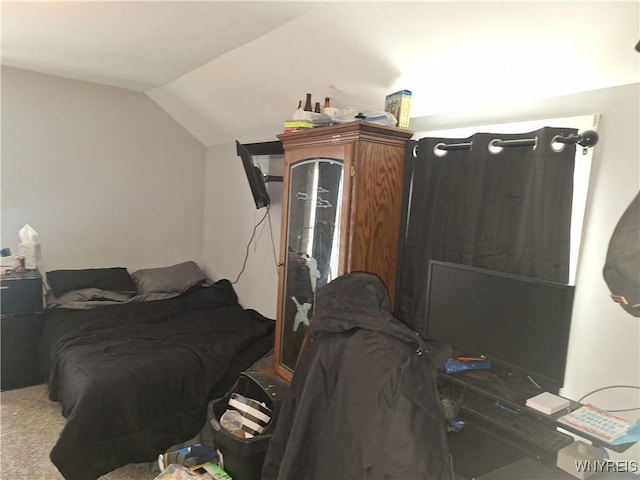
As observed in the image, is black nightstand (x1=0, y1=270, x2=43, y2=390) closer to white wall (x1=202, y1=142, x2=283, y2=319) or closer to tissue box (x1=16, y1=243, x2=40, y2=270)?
tissue box (x1=16, y1=243, x2=40, y2=270)

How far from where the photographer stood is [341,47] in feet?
6.86

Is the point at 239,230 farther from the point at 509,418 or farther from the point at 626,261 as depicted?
the point at 626,261

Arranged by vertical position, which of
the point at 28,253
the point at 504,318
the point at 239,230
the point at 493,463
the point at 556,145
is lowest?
the point at 493,463

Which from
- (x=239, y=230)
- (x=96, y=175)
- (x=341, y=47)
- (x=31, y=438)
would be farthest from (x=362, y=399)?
(x=96, y=175)

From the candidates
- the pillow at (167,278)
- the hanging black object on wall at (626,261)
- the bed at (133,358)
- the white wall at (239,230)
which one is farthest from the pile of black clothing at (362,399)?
the pillow at (167,278)

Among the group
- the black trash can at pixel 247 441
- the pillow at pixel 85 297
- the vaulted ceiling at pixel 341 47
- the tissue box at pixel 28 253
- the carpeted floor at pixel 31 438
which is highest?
the vaulted ceiling at pixel 341 47

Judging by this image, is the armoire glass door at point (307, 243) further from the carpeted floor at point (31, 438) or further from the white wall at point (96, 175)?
the white wall at point (96, 175)

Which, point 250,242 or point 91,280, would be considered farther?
point 250,242

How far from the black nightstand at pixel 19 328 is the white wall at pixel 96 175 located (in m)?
0.68

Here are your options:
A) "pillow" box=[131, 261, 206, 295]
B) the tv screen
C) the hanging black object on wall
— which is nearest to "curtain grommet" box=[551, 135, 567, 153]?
the hanging black object on wall

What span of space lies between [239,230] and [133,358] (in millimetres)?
1646

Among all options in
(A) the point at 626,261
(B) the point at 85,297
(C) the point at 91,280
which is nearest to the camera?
(A) the point at 626,261

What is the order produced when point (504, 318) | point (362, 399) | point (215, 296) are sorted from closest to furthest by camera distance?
1. point (362, 399)
2. point (504, 318)
3. point (215, 296)

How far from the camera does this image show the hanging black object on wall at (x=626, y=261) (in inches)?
47.8
